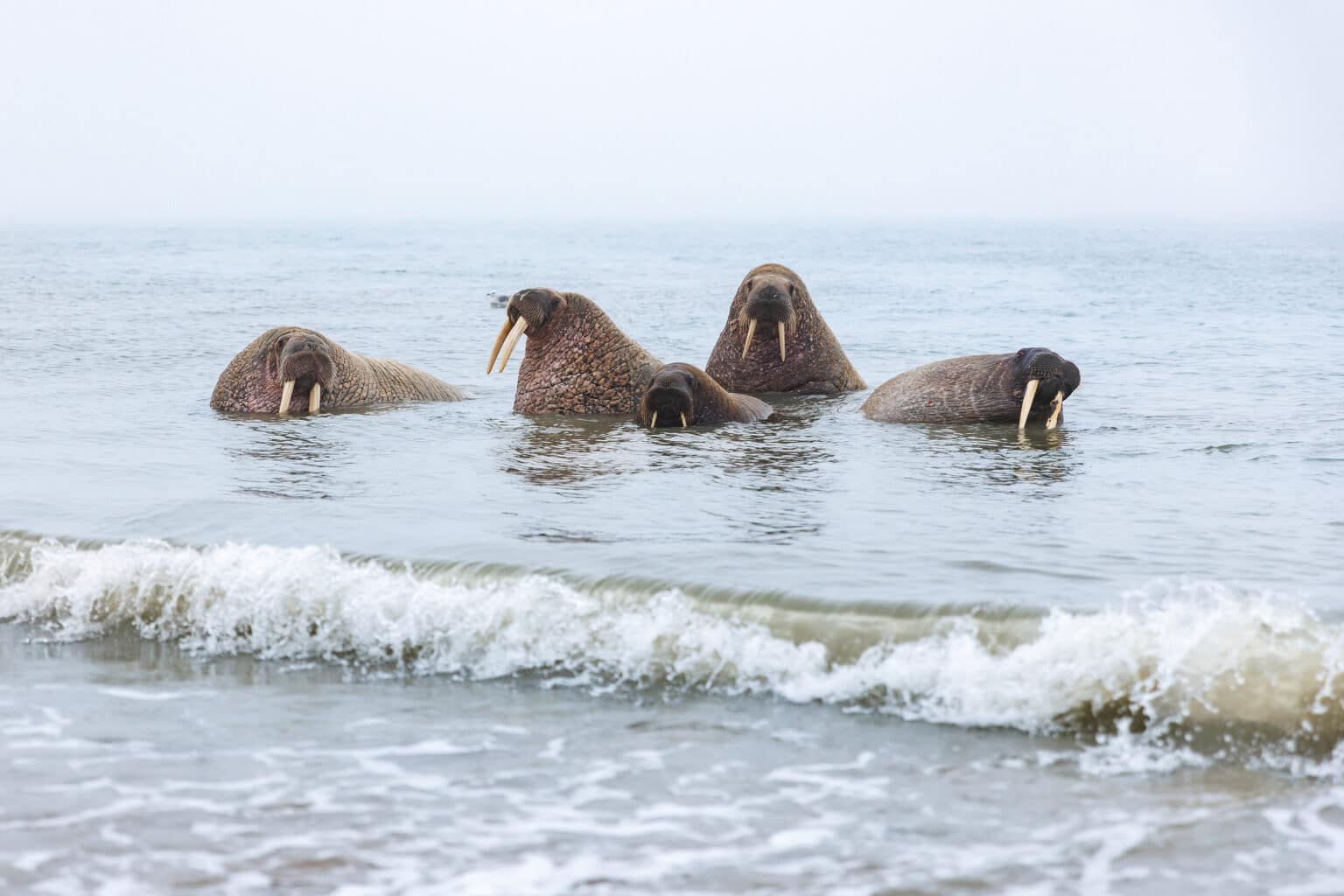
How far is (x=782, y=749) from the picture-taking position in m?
4.64

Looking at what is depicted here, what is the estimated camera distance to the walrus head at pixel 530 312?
11156 mm

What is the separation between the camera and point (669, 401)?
10445 millimetres

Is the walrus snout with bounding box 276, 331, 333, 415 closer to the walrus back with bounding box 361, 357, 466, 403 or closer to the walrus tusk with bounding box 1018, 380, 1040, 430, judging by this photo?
the walrus back with bounding box 361, 357, 466, 403

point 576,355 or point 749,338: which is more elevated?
point 749,338

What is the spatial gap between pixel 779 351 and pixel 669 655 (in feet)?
23.2

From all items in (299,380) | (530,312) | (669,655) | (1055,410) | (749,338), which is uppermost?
(530,312)

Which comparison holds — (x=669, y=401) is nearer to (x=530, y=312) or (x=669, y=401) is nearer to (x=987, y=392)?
(x=530, y=312)

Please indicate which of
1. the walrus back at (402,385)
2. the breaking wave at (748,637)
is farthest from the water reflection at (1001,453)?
the walrus back at (402,385)

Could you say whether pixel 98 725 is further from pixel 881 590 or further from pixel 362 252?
pixel 362 252

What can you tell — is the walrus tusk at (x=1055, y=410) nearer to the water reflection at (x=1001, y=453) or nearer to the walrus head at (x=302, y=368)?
the water reflection at (x=1001, y=453)

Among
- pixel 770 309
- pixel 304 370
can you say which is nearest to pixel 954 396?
pixel 770 309

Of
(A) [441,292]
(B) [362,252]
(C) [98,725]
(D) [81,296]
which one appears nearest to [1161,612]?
(C) [98,725]

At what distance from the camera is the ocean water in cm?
395

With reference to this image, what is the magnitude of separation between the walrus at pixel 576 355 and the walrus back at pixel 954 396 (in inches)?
72.0
